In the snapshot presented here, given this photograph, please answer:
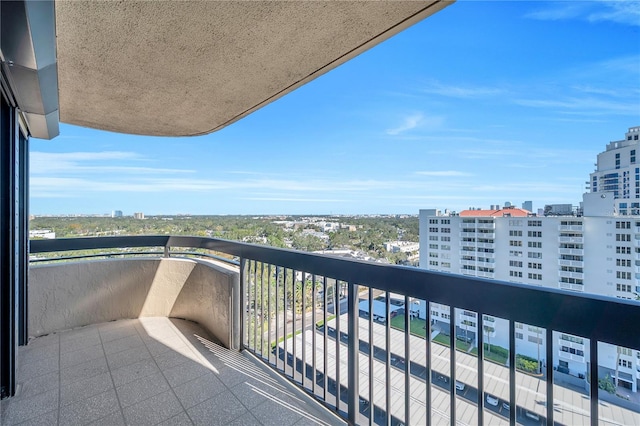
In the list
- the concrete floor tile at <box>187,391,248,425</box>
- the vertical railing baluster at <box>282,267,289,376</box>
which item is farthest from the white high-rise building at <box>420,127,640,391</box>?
the concrete floor tile at <box>187,391,248,425</box>

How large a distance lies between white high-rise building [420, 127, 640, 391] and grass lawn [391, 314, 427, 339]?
3.3 inches

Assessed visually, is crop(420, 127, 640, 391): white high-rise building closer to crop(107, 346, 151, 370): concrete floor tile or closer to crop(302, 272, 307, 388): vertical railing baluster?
crop(302, 272, 307, 388): vertical railing baluster

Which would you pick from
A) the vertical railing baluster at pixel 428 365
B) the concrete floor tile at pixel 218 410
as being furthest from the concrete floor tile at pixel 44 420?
the vertical railing baluster at pixel 428 365

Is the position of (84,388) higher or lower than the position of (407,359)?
lower

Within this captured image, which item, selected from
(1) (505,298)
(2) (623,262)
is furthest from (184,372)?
(2) (623,262)

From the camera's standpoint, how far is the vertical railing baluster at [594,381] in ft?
3.02

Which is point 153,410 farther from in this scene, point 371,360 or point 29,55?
point 29,55

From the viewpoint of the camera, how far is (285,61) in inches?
77.7

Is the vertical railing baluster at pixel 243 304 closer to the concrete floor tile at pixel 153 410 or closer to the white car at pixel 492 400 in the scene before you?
the concrete floor tile at pixel 153 410

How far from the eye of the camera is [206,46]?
177cm

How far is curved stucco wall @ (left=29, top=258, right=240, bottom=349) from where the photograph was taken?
301 cm

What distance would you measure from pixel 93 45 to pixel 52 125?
186 centimetres

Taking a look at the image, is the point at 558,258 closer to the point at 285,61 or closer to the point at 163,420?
the point at 285,61

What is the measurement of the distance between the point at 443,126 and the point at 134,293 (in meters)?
7.58
